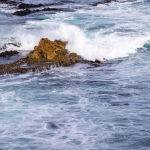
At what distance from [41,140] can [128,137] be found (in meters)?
2.25

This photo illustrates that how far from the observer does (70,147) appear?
49.7 feet

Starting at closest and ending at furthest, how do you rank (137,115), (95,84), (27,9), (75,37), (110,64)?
(137,115)
(95,84)
(110,64)
(75,37)
(27,9)

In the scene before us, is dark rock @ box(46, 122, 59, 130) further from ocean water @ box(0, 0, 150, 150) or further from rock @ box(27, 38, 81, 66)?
rock @ box(27, 38, 81, 66)

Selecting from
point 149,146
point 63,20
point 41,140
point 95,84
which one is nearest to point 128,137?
point 149,146

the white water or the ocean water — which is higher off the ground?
the white water

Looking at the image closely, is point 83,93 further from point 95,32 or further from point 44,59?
point 95,32

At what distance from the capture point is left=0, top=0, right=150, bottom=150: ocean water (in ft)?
51.6

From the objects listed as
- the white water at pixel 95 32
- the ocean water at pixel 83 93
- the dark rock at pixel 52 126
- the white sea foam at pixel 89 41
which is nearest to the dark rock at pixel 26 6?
the white water at pixel 95 32

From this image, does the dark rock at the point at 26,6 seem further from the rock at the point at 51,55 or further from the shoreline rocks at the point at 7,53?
the rock at the point at 51,55

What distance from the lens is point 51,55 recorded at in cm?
2236

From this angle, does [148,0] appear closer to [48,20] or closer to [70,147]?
[48,20]

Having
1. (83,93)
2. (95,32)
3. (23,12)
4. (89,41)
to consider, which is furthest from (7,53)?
(23,12)

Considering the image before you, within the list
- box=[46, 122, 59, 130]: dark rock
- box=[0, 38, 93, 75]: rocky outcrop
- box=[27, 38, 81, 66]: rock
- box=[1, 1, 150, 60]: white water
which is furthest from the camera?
box=[1, 1, 150, 60]: white water

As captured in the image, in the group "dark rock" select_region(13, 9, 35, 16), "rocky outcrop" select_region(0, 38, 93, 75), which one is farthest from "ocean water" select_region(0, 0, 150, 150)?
"dark rock" select_region(13, 9, 35, 16)
